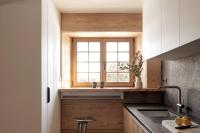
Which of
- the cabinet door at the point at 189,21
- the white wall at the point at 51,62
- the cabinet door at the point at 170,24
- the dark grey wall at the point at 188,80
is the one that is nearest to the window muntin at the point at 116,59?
the white wall at the point at 51,62

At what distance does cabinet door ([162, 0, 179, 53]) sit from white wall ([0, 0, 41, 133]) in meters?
1.36

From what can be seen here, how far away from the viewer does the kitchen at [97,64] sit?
89.6 inches

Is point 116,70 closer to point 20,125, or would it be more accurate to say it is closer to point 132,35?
point 132,35

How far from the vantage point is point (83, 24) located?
394 cm

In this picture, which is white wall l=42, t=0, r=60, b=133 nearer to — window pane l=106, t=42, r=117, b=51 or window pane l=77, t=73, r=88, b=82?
window pane l=77, t=73, r=88, b=82

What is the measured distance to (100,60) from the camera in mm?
4383

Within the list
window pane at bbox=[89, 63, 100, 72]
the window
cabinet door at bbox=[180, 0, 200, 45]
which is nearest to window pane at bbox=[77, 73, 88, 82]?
the window

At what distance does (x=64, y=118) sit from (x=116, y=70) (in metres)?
1.26

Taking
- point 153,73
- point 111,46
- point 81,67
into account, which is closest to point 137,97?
point 153,73

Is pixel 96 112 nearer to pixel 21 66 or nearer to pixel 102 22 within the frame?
pixel 102 22

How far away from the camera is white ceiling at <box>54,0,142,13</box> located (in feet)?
11.1

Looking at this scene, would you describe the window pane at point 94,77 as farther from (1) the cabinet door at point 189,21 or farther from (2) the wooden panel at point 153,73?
(1) the cabinet door at point 189,21

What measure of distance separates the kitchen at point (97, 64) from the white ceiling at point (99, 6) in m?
0.01

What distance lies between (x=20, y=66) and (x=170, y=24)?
166cm
